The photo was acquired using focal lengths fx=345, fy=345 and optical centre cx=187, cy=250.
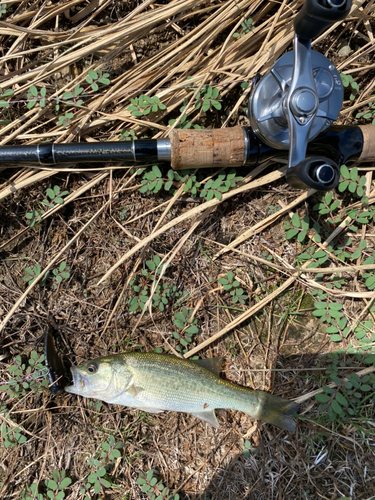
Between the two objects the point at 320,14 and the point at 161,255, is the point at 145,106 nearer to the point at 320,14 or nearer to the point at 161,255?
the point at 161,255

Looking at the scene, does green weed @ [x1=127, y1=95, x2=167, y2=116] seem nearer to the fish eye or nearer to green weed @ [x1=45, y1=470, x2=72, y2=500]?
the fish eye

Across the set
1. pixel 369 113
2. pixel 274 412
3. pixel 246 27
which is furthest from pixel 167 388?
pixel 246 27

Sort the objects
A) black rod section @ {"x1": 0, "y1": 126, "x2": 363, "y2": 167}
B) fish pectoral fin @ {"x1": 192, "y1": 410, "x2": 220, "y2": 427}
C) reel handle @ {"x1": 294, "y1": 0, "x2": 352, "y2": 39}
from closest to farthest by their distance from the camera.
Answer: reel handle @ {"x1": 294, "y1": 0, "x2": 352, "y2": 39}
black rod section @ {"x1": 0, "y1": 126, "x2": 363, "y2": 167}
fish pectoral fin @ {"x1": 192, "y1": 410, "x2": 220, "y2": 427}

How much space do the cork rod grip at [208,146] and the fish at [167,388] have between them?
4.98 ft

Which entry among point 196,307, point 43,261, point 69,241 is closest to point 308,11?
point 196,307

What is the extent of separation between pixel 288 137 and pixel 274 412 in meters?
2.02

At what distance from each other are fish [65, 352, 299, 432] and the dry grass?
8.7 inches

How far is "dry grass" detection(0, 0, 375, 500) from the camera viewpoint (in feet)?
9.11

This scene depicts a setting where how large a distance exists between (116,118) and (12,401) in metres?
2.57

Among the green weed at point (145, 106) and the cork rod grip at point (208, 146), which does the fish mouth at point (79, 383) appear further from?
the green weed at point (145, 106)

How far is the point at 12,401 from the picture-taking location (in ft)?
9.78

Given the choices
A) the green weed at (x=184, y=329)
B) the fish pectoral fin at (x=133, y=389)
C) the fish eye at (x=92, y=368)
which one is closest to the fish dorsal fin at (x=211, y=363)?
the green weed at (x=184, y=329)

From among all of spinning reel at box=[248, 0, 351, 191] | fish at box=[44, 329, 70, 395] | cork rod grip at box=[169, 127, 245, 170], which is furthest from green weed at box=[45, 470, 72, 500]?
spinning reel at box=[248, 0, 351, 191]

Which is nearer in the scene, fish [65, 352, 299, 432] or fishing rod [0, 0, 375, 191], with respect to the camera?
fishing rod [0, 0, 375, 191]
